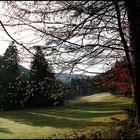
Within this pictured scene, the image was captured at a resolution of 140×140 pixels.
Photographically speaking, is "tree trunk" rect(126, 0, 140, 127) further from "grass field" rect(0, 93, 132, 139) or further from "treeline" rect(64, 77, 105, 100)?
"grass field" rect(0, 93, 132, 139)

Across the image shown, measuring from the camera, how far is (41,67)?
11281 millimetres

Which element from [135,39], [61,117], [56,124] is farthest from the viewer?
[61,117]

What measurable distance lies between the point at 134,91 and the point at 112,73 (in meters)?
1.85

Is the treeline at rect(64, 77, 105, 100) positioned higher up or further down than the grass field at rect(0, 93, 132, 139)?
higher up

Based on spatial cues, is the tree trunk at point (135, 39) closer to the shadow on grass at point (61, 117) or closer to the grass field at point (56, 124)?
the grass field at point (56, 124)

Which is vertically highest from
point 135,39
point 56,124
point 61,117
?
point 135,39

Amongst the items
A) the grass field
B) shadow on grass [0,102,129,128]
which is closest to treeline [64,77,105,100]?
the grass field

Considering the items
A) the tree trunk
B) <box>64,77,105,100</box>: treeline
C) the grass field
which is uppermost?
the tree trunk

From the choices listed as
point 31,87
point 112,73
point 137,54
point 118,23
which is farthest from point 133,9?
point 31,87

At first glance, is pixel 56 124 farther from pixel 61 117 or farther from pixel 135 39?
pixel 135 39

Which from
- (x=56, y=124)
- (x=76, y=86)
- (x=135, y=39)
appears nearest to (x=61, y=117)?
(x=56, y=124)

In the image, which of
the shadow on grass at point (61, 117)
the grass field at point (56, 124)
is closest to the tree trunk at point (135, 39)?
the grass field at point (56, 124)

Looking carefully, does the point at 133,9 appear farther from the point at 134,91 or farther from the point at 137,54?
the point at 134,91

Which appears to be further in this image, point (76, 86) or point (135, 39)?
point (76, 86)
